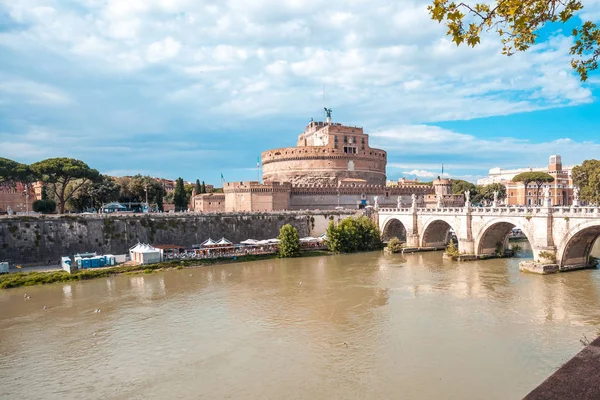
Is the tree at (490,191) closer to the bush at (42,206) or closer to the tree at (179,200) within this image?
the tree at (179,200)

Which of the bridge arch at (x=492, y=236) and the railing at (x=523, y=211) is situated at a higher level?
the railing at (x=523, y=211)

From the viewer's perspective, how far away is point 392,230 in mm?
42438

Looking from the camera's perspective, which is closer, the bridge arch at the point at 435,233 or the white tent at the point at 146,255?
the white tent at the point at 146,255

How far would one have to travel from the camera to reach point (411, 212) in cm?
3656

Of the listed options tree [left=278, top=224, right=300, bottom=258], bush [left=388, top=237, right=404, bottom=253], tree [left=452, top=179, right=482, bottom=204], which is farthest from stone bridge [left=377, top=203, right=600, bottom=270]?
tree [left=452, top=179, right=482, bottom=204]

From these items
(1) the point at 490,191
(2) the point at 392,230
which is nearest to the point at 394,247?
(2) the point at 392,230

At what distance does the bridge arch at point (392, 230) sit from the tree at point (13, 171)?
3285 cm

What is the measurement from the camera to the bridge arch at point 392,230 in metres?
40.8

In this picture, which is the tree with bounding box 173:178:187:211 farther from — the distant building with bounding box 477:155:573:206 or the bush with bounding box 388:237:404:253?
the distant building with bounding box 477:155:573:206

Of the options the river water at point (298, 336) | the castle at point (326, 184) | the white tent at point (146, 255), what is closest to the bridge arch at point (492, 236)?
the river water at point (298, 336)

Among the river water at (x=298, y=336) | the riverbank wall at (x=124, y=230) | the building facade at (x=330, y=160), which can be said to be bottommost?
the river water at (x=298, y=336)

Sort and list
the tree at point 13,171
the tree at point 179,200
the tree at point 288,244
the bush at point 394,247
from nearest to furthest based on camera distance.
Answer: the tree at point 288,244, the bush at point 394,247, the tree at point 13,171, the tree at point 179,200

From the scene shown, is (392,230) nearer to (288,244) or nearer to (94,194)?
(288,244)

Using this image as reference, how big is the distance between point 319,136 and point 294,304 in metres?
40.9
